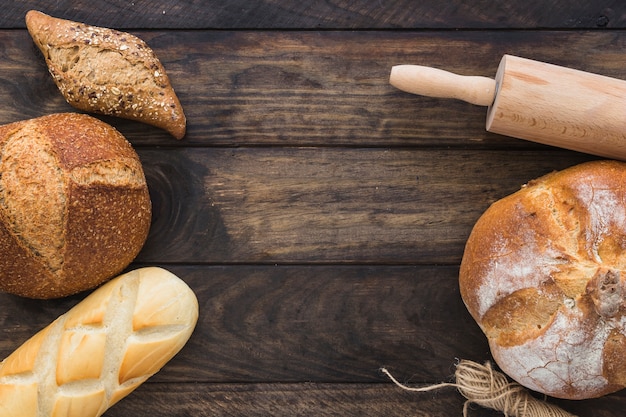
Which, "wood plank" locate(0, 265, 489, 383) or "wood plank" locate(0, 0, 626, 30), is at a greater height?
"wood plank" locate(0, 0, 626, 30)

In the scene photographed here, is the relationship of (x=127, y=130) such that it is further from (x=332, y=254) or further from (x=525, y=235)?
(x=525, y=235)

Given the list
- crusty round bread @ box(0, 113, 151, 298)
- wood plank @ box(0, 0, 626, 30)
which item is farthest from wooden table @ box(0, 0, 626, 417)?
crusty round bread @ box(0, 113, 151, 298)

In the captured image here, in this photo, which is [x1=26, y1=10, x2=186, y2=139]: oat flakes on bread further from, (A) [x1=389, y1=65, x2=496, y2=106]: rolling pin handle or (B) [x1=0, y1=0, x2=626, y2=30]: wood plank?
(A) [x1=389, y1=65, x2=496, y2=106]: rolling pin handle

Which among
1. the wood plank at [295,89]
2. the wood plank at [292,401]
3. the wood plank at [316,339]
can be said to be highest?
the wood plank at [295,89]

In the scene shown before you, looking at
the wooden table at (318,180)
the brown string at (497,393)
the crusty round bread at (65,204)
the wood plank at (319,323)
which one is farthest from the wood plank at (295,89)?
the brown string at (497,393)

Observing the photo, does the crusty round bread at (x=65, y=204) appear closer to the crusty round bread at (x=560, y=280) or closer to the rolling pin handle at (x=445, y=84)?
the rolling pin handle at (x=445, y=84)

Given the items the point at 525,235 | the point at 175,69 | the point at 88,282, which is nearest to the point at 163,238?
the point at 88,282
